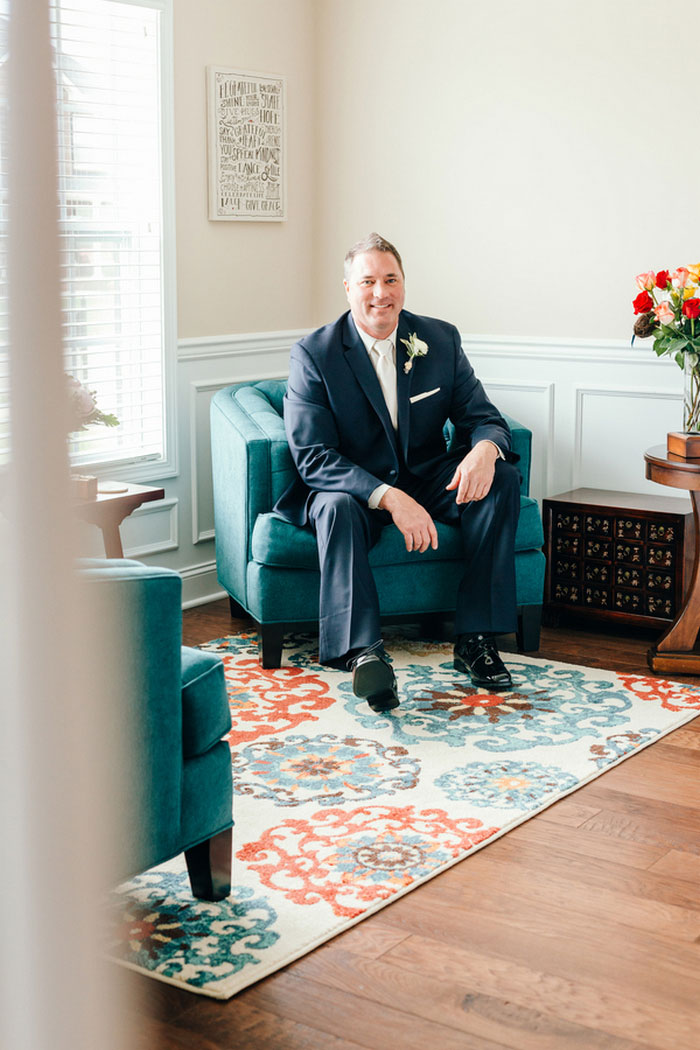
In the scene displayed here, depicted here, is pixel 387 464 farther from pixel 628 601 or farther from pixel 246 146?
pixel 246 146

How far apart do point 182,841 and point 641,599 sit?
2.29 m

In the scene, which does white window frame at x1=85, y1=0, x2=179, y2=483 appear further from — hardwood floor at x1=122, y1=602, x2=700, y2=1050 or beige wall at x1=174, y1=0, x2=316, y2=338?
hardwood floor at x1=122, y1=602, x2=700, y2=1050

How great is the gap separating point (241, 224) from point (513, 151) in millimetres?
1044

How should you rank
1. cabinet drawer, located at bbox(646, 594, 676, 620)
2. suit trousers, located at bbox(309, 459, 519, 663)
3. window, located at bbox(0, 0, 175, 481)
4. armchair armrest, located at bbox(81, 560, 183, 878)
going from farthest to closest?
1. cabinet drawer, located at bbox(646, 594, 676, 620)
2. window, located at bbox(0, 0, 175, 481)
3. suit trousers, located at bbox(309, 459, 519, 663)
4. armchair armrest, located at bbox(81, 560, 183, 878)

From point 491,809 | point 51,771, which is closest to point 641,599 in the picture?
point 491,809

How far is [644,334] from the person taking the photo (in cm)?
334

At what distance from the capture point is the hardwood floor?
5.17 feet

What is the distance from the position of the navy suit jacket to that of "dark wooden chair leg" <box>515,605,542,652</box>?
1.56ft

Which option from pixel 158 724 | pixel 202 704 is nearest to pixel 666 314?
pixel 202 704

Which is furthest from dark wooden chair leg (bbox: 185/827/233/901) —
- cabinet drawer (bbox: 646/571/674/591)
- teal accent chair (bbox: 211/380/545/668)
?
cabinet drawer (bbox: 646/571/674/591)

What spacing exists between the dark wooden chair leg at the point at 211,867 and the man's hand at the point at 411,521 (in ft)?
4.31

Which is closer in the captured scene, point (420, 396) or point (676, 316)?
point (676, 316)

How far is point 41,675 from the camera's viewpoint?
0.25 metres

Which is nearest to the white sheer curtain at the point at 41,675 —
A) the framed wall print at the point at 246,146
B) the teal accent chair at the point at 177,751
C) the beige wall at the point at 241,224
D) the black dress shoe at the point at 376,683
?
the teal accent chair at the point at 177,751
